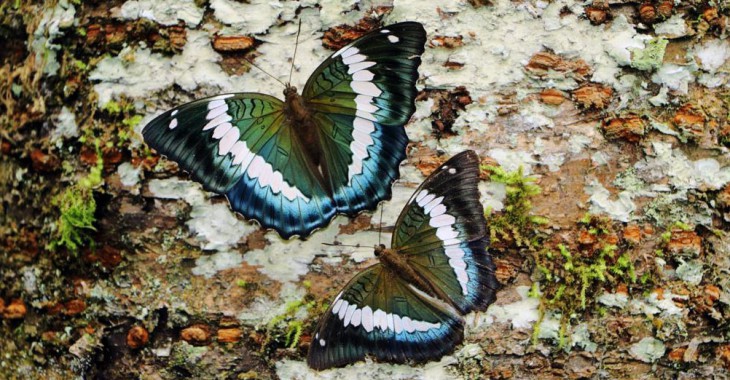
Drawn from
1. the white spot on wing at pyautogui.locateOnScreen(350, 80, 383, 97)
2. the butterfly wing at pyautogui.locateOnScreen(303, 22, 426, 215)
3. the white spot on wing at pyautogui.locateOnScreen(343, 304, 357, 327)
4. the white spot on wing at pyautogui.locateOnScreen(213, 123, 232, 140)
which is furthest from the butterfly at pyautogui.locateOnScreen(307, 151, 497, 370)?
the white spot on wing at pyautogui.locateOnScreen(213, 123, 232, 140)

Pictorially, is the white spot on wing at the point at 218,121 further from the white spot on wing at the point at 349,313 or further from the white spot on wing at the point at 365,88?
the white spot on wing at the point at 349,313

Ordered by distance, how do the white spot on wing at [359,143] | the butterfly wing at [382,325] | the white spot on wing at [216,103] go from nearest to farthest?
the butterfly wing at [382,325], the white spot on wing at [216,103], the white spot on wing at [359,143]

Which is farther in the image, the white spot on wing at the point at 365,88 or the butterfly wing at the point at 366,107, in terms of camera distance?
the white spot on wing at the point at 365,88

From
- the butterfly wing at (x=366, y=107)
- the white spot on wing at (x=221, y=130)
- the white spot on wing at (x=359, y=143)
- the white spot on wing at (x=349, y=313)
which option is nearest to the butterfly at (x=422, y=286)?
the white spot on wing at (x=349, y=313)

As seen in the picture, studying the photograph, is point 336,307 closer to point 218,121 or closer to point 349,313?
point 349,313

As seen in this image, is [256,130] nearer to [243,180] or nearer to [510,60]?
[243,180]

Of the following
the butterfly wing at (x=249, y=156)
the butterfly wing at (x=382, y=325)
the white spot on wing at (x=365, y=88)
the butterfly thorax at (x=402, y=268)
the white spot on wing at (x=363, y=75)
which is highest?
the white spot on wing at (x=363, y=75)

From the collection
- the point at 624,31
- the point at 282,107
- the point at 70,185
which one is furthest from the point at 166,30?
the point at 624,31
